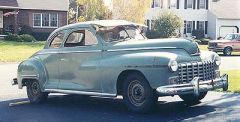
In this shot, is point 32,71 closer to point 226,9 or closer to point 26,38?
point 26,38

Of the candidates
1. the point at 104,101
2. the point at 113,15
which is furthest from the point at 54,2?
the point at 104,101

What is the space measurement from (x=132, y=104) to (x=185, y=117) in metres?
1.10

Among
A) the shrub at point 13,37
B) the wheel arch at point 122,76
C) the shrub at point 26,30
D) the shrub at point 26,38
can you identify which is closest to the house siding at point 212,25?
the shrub at point 26,30

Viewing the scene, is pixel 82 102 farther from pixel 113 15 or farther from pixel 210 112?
pixel 113 15

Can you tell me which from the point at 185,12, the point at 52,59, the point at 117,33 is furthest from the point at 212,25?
the point at 117,33

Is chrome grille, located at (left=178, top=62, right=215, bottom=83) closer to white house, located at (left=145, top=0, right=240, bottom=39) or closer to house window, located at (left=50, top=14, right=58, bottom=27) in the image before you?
house window, located at (left=50, top=14, right=58, bottom=27)

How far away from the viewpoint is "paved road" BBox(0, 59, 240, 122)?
371 inches

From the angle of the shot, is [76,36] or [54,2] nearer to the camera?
[76,36]

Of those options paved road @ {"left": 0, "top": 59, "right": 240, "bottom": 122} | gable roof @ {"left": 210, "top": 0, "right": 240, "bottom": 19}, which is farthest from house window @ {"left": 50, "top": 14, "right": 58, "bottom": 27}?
paved road @ {"left": 0, "top": 59, "right": 240, "bottom": 122}

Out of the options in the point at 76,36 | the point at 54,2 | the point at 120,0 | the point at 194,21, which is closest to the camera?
the point at 76,36

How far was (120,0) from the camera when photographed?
45656 millimetres

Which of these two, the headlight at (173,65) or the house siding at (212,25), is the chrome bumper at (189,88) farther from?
the house siding at (212,25)

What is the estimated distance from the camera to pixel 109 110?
1048 cm

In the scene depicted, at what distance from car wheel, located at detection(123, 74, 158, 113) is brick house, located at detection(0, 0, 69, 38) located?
37.1 metres
